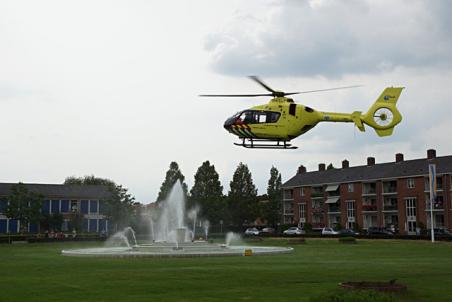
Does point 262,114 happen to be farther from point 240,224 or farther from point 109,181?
point 109,181

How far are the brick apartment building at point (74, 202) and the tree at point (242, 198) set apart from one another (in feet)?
80.2

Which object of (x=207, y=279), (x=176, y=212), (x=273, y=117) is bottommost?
(x=207, y=279)

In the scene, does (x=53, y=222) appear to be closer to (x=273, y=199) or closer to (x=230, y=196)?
(x=230, y=196)

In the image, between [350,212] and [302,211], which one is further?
[302,211]

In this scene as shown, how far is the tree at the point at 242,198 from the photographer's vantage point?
122 meters

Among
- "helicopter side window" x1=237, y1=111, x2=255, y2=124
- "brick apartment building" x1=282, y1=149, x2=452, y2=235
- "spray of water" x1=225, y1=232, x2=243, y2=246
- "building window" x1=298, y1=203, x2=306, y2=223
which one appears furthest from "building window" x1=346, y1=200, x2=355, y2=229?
"helicopter side window" x1=237, y1=111, x2=255, y2=124

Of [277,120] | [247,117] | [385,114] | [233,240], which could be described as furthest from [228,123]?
[233,240]

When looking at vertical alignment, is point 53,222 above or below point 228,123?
below

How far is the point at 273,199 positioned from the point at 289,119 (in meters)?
95.9

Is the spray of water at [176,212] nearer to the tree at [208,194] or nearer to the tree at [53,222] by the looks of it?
the tree at [208,194]

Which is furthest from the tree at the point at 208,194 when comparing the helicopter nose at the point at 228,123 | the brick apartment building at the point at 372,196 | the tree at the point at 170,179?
the helicopter nose at the point at 228,123

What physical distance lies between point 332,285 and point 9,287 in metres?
13.2

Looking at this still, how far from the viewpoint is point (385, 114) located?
35844mm

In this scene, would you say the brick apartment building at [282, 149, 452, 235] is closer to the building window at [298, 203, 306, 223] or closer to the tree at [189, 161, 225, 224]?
the building window at [298, 203, 306, 223]
